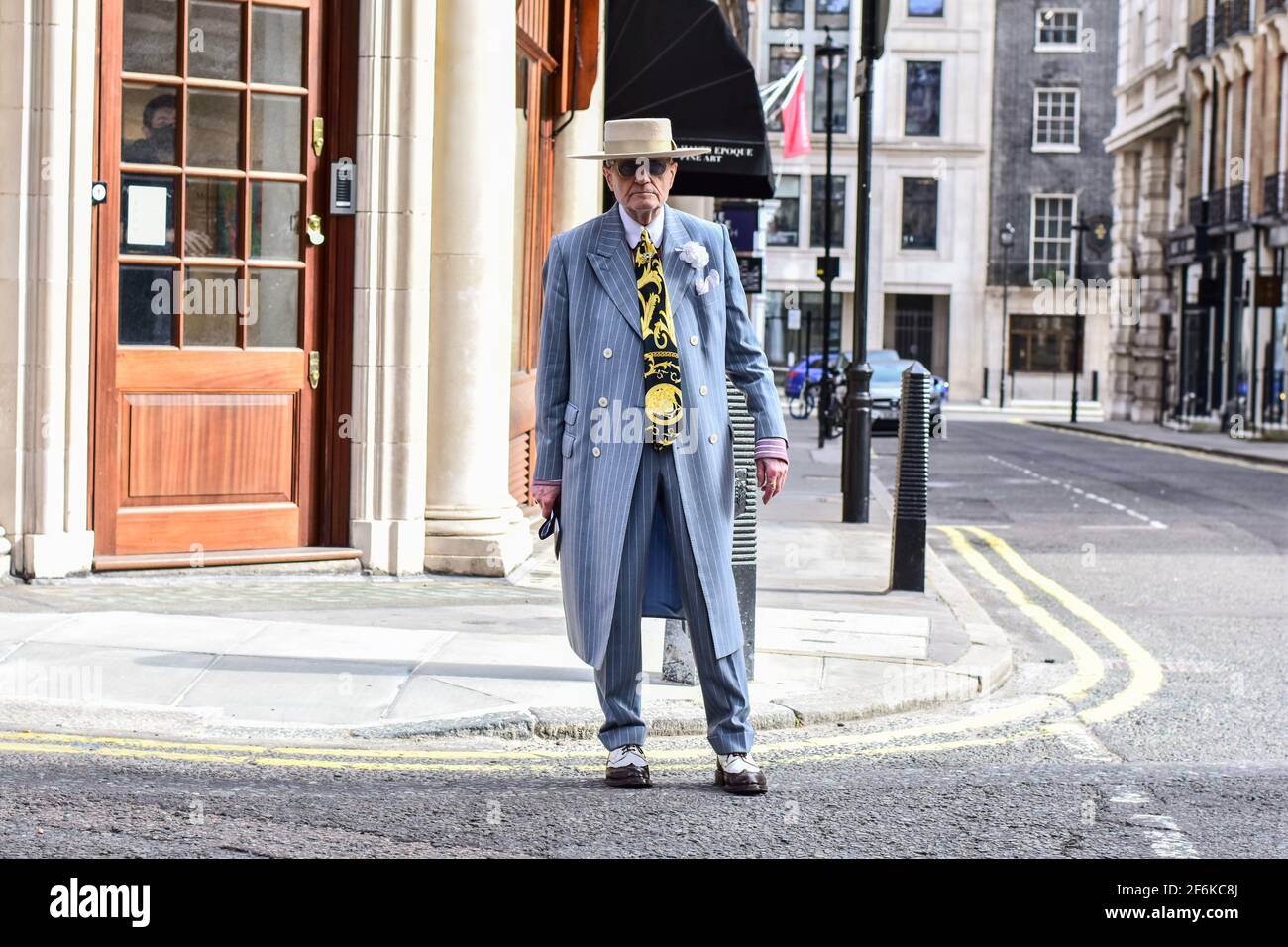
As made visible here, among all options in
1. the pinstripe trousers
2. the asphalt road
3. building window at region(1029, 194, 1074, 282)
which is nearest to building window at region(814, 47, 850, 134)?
building window at region(1029, 194, 1074, 282)

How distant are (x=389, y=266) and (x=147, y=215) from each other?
135 centimetres

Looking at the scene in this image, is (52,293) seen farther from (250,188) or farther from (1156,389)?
(1156,389)

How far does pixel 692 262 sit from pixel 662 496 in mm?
744

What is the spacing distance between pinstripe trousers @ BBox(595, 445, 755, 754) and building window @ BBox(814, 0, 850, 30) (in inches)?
2521

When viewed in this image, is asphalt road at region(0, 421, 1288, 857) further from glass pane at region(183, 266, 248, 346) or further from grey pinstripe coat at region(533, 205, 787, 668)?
glass pane at region(183, 266, 248, 346)

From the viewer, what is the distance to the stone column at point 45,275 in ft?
31.7

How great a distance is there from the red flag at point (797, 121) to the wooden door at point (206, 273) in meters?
24.1

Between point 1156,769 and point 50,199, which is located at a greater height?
point 50,199

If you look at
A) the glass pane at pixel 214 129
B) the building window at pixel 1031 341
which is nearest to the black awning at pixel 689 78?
the glass pane at pixel 214 129

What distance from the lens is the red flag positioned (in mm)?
34250

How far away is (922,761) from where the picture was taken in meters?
6.56

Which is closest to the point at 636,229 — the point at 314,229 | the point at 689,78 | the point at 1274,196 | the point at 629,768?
the point at 629,768

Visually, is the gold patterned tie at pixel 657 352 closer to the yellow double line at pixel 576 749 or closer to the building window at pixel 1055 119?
the yellow double line at pixel 576 749

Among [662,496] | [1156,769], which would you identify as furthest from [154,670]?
[1156,769]
